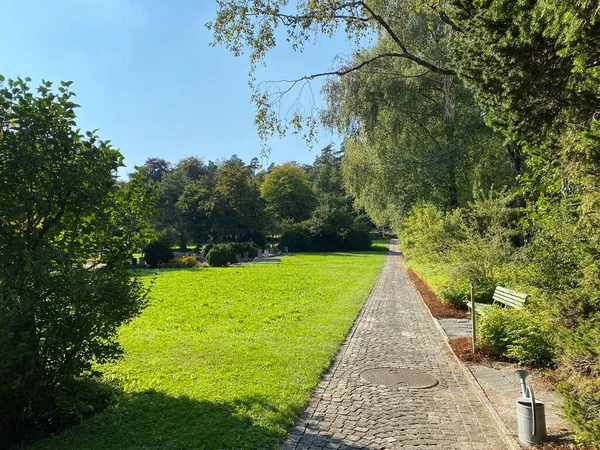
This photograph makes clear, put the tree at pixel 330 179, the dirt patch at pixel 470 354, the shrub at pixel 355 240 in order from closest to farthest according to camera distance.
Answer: the dirt patch at pixel 470 354
the shrub at pixel 355 240
the tree at pixel 330 179

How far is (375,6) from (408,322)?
8.15 metres

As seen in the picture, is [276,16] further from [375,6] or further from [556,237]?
[556,237]

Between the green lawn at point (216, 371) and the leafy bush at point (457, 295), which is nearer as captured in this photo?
the green lawn at point (216, 371)

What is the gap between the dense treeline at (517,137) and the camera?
11.8 ft

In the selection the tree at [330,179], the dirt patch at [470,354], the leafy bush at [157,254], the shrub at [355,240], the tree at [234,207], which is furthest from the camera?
the tree at [330,179]

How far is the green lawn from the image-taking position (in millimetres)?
4414

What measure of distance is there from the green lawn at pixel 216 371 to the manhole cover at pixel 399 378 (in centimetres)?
79

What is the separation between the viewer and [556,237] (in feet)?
18.3

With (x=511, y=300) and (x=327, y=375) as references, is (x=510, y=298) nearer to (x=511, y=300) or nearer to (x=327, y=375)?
(x=511, y=300)

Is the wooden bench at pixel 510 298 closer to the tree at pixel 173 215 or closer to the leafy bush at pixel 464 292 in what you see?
the leafy bush at pixel 464 292

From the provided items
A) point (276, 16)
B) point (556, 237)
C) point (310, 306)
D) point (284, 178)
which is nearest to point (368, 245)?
point (284, 178)

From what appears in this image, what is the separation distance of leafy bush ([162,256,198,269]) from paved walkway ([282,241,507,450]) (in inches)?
809

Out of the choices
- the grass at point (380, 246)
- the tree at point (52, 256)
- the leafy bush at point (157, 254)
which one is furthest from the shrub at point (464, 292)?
the grass at point (380, 246)

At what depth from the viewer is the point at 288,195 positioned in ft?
190
